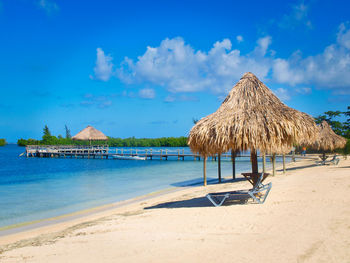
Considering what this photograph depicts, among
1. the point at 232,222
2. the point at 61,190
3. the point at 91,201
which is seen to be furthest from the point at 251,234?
the point at 61,190

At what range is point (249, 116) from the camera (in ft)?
20.6

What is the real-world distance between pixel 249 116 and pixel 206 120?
3.18 ft

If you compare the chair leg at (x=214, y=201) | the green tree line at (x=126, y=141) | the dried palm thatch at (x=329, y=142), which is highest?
the green tree line at (x=126, y=141)

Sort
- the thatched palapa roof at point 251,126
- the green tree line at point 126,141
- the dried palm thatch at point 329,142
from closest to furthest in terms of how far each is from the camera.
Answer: the thatched palapa roof at point 251,126, the dried palm thatch at point 329,142, the green tree line at point 126,141

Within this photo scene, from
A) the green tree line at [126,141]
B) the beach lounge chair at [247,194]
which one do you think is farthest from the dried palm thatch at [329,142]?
the green tree line at [126,141]

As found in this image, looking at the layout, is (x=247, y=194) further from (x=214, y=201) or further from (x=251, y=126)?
(x=251, y=126)

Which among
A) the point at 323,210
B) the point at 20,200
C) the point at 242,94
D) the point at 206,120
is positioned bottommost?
the point at 20,200

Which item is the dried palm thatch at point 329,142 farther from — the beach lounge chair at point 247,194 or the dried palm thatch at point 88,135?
the dried palm thatch at point 88,135

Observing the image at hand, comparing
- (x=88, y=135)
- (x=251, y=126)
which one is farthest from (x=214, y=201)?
(x=88, y=135)

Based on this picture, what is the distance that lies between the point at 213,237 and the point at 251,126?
244cm

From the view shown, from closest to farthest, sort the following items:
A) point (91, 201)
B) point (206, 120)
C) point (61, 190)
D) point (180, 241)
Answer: point (180, 241) → point (206, 120) → point (91, 201) → point (61, 190)

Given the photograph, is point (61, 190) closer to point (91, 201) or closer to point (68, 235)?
point (91, 201)

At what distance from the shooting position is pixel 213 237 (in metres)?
4.59

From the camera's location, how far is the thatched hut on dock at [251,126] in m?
6.09
